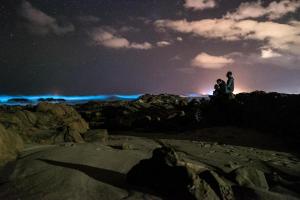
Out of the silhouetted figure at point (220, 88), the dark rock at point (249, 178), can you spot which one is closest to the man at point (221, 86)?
the silhouetted figure at point (220, 88)

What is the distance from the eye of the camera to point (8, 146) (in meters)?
6.40

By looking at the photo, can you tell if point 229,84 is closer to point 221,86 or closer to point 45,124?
point 221,86

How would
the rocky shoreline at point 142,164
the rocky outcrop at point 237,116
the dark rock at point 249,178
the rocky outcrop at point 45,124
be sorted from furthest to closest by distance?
the rocky outcrop at point 237,116
the rocky outcrop at point 45,124
the dark rock at point 249,178
the rocky shoreline at point 142,164

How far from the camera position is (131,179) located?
16.1 ft

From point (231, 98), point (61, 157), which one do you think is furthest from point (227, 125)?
point (61, 157)

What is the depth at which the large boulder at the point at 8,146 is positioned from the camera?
19.6 ft

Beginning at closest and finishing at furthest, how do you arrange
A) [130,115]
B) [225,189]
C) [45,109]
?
[225,189] < [45,109] < [130,115]

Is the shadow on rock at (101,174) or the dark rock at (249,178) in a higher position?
the shadow on rock at (101,174)

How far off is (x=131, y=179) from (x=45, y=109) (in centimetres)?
974

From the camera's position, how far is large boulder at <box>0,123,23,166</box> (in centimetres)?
598

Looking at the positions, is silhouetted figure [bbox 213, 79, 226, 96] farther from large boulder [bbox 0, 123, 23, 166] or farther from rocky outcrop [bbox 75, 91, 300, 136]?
large boulder [bbox 0, 123, 23, 166]

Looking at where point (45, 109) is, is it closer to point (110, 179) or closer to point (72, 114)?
point (72, 114)

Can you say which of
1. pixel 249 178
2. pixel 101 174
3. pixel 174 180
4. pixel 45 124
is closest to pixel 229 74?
pixel 45 124

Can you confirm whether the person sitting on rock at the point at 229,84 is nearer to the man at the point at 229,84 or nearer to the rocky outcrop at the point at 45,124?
the man at the point at 229,84
